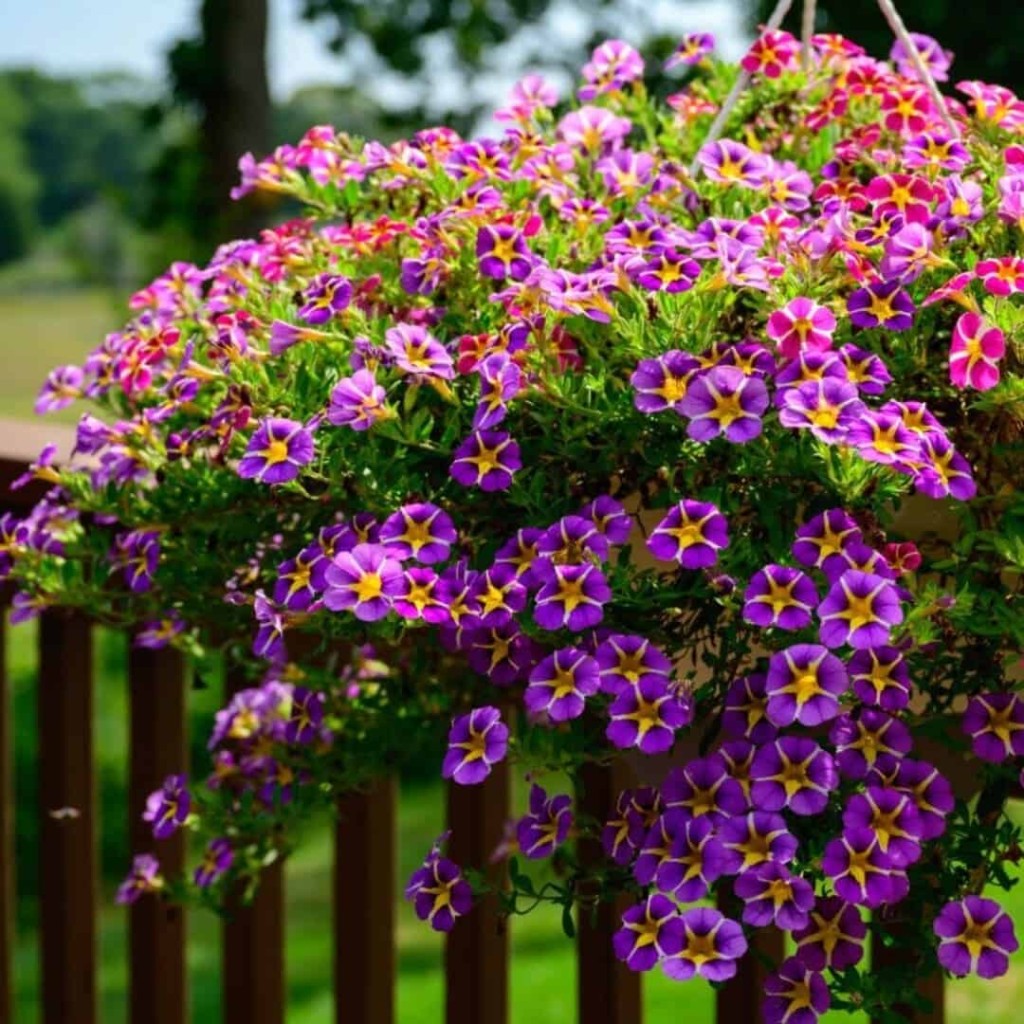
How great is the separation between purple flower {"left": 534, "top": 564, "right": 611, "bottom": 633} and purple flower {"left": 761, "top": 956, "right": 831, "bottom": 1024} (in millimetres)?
241

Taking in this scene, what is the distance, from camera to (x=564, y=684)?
95 centimetres

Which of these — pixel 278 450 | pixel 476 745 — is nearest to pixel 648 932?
pixel 476 745

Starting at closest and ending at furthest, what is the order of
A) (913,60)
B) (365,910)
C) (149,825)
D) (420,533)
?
(420,533) → (913,60) → (365,910) → (149,825)

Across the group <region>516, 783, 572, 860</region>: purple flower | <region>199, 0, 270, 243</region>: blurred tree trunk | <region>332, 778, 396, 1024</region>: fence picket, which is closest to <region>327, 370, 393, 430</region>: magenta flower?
<region>516, 783, 572, 860</region>: purple flower

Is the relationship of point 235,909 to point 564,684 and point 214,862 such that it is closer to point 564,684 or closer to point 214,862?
point 214,862

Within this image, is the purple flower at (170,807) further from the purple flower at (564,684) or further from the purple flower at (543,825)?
the purple flower at (564,684)

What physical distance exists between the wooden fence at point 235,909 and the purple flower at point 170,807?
29 centimetres

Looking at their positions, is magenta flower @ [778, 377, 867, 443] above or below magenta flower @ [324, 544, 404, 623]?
above

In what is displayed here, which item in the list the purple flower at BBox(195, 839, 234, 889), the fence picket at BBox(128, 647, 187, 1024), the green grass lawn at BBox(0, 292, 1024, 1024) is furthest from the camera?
the green grass lawn at BBox(0, 292, 1024, 1024)

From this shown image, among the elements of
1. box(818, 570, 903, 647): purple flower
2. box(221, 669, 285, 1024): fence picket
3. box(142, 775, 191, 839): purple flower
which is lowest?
box(221, 669, 285, 1024): fence picket

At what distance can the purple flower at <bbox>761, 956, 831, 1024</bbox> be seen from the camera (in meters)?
0.98

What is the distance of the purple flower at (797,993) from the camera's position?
0.98 m

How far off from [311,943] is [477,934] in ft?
16.7

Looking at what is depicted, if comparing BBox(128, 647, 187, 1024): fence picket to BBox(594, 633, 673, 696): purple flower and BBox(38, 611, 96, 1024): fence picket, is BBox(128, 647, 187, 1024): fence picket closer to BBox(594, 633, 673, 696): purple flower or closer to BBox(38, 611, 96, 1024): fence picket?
BBox(38, 611, 96, 1024): fence picket
